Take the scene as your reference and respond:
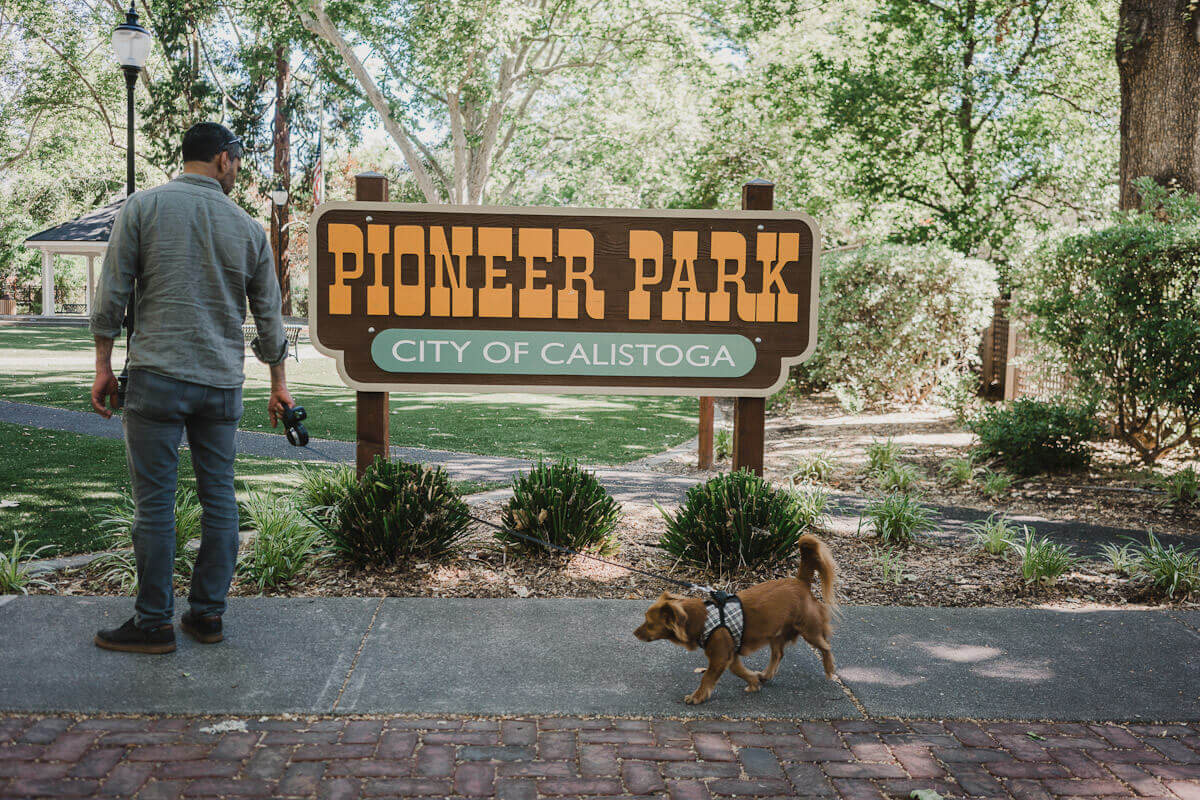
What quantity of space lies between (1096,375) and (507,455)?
5547 millimetres

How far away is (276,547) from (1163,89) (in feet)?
30.8

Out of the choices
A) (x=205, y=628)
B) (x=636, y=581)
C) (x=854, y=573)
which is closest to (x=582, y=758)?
(x=205, y=628)

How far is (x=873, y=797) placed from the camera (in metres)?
2.86

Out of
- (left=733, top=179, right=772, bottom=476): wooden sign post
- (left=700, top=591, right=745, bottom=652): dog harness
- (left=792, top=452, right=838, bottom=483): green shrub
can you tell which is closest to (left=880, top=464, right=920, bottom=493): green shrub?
(left=792, top=452, right=838, bottom=483): green shrub

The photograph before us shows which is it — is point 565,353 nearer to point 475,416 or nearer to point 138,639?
point 138,639

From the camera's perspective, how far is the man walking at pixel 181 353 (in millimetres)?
3604

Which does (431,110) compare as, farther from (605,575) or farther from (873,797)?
(873,797)

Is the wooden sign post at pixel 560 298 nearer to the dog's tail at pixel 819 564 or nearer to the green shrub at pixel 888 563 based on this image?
the green shrub at pixel 888 563

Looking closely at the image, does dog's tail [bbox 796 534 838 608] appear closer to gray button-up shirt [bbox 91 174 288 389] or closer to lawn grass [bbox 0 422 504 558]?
gray button-up shirt [bbox 91 174 288 389]

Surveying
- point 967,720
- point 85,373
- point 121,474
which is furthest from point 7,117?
point 967,720

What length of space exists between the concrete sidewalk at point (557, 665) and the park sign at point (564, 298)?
1.52 m

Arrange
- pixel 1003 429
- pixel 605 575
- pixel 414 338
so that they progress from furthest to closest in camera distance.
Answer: pixel 1003 429
pixel 414 338
pixel 605 575

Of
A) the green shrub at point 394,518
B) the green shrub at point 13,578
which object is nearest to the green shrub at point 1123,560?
the green shrub at point 394,518

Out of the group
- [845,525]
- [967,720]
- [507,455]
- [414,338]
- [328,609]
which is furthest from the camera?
[507,455]
